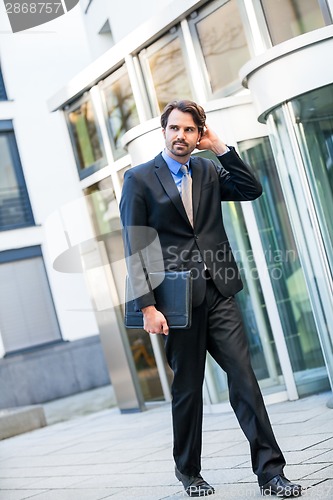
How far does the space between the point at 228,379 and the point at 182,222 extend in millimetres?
803

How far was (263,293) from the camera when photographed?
867 centimetres

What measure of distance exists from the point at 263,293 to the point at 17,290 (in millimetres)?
12088

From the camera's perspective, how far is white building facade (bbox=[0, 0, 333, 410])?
23.9 ft

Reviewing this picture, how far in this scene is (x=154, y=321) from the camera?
15.5 ft

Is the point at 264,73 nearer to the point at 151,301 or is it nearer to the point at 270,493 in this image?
the point at 151,301

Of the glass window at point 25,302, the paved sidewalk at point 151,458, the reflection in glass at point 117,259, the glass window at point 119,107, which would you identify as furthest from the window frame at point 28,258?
the glass window at point 119,107

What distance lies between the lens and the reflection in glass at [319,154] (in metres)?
7.25

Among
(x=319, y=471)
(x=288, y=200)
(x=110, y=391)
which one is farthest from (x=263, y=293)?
(x=110, y=391)

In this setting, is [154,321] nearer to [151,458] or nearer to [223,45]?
[151,458]

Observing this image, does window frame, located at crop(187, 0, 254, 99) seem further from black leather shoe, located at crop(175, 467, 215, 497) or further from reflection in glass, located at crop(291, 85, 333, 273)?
black leather shoe, located at crop(175, 467, 215, 497)

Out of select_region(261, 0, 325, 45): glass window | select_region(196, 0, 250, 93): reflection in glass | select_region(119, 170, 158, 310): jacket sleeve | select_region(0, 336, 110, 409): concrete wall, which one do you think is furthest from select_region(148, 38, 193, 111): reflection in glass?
select_region(0, 336, 110, 409): concrete wall

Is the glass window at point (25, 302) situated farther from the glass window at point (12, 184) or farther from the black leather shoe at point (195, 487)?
the black leather shoe at point (195, 487)

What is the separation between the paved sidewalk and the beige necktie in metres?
1.41

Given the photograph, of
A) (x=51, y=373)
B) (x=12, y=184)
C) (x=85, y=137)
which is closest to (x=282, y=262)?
(x=85, y=137)
